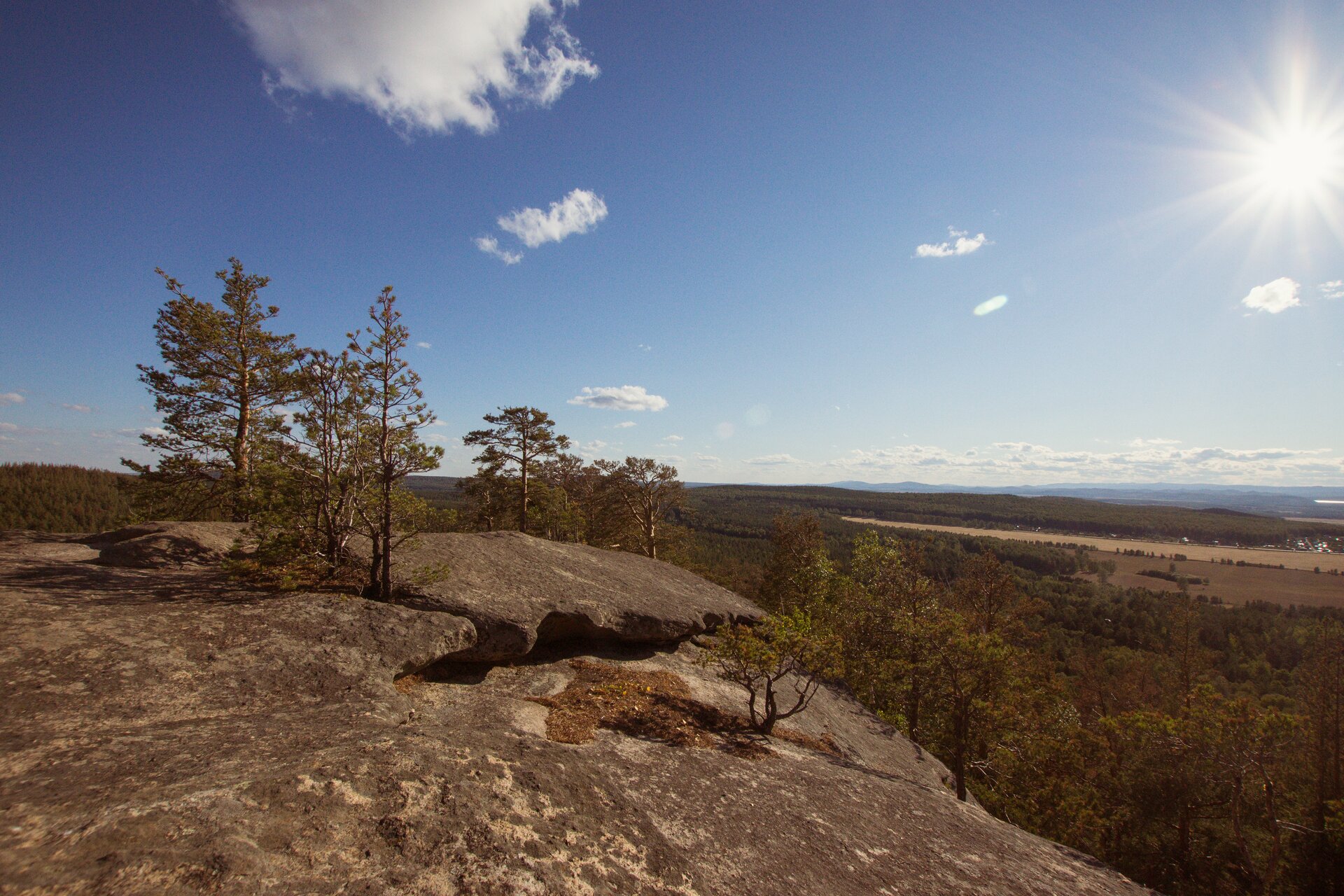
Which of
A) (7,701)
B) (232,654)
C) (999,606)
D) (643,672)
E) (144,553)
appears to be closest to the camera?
(7,701)

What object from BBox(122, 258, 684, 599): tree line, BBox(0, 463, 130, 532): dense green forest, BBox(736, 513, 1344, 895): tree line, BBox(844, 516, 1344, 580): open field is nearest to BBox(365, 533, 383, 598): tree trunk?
BBox(122, 258, 684, 599): tree line

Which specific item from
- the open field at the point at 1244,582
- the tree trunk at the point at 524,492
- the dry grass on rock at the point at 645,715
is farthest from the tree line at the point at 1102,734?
the open field at the point at 1244,582

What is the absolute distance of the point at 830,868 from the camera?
20.3 feet

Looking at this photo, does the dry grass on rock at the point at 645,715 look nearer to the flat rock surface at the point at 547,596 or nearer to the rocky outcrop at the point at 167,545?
the flat rock surface at the point at 547,596

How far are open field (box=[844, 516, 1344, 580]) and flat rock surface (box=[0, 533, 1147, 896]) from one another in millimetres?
153395

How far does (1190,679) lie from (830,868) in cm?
3072

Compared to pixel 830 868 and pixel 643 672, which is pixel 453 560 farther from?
pixel 830 868

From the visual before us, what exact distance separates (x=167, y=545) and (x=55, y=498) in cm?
6094

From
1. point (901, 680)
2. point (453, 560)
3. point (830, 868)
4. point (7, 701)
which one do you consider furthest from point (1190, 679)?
point (7, 701)

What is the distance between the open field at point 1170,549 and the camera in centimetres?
12862

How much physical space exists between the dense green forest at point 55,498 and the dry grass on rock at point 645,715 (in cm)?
5185

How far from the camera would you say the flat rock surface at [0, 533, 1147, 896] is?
12.1 ft

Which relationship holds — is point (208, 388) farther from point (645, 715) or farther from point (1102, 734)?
point (1102, 734)

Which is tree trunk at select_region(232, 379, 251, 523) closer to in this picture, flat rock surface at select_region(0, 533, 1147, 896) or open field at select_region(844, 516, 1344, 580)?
flat rock surface at select_region(0, 533, 1147, 896)
